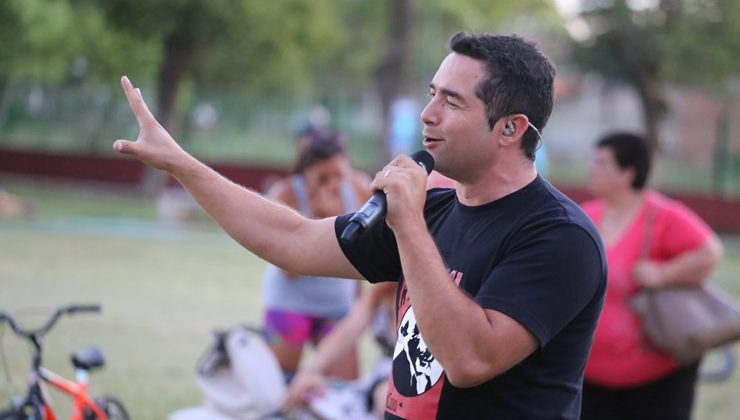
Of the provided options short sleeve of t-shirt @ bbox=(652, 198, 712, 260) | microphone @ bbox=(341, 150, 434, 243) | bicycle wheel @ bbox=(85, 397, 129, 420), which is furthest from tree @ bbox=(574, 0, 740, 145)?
microphone @ bbox=(341, 150, 434, 243)

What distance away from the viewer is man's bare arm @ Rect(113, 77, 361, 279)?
3160 mm

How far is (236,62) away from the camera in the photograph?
36781 millimetres

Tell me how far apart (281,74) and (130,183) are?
467 inches

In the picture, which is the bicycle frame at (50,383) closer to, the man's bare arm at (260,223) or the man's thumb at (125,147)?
the man's bare arm at (260,223)

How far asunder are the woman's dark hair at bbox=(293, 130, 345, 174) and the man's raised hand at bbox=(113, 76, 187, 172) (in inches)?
133

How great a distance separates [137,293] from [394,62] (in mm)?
16205

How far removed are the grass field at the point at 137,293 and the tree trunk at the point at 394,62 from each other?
691 cm

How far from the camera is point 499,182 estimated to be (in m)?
2.92

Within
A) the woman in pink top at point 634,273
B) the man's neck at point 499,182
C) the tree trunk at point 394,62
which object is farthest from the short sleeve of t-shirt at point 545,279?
the tree trunk at point 394,62

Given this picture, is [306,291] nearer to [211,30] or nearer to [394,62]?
[394,62]

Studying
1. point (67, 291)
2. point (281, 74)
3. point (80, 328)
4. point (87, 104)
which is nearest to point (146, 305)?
point (67, 291)

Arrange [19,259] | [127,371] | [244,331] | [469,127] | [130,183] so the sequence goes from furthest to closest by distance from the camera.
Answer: [130,183]
[19,259]
[127,371]
[244,331]
[469,127]

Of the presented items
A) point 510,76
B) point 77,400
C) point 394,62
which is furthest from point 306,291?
point 394,62

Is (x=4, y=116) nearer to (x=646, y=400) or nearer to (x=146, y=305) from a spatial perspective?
(x=146, y=305)
